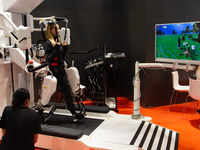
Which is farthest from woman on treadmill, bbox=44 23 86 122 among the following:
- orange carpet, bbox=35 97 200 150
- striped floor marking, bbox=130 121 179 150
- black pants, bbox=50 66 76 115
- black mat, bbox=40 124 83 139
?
orange carpet, bbox=35 97 200 150

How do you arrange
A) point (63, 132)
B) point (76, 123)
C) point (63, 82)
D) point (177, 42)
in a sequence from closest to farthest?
point (63, 132) → point (63, 82) → point (76, 123) → point (177, 42)

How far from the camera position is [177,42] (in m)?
5.50

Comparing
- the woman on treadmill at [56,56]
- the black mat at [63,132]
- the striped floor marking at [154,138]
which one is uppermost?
the woman on treadmill at [56,56]

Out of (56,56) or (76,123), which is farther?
(76,123)

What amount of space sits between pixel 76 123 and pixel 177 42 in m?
3.31

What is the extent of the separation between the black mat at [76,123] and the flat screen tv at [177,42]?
233 cm

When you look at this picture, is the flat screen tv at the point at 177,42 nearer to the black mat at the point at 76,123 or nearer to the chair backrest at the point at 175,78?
the chair backrest at the point at 175,78

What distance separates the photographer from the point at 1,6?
3.76m

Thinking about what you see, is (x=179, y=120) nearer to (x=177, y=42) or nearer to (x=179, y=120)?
(x=179, y=120)

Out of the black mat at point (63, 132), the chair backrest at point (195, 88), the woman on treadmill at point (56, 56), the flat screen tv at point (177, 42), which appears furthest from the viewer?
the flat screen tv at point (177, 42)

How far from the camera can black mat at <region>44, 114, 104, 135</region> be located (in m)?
3.78

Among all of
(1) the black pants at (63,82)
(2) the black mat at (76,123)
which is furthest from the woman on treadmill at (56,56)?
(2) the black mat at (76,123)

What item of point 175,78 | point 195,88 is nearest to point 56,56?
point 195,88

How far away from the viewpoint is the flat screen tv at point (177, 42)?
16.9 feet
